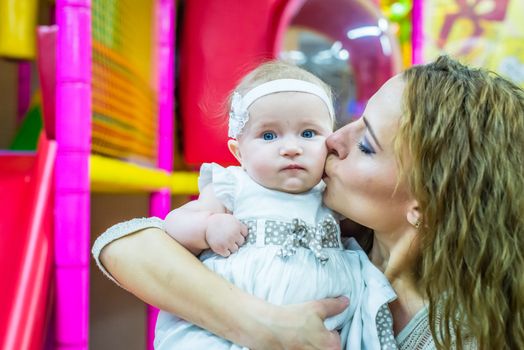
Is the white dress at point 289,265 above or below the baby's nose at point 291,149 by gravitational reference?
below

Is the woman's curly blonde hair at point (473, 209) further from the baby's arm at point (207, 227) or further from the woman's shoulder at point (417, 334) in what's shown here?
the baby's arm at point (207, 227)

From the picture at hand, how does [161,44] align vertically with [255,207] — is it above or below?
above

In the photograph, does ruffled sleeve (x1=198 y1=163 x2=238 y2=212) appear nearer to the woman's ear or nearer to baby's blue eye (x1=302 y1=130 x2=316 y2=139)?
baby's blue eye (x1=302 y1=130 x2=316 y2=139)

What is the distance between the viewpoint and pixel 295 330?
948 mm

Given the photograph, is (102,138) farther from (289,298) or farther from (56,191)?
(289,298)

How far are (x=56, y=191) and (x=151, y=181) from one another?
57 centimetres

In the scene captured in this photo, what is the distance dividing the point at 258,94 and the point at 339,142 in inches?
6.5

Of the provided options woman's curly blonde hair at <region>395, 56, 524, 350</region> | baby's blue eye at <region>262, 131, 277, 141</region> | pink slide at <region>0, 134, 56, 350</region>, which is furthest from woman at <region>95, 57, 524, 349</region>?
pink slide at <region>0, 134, 56, 350</region>

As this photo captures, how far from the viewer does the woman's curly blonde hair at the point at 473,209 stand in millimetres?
912

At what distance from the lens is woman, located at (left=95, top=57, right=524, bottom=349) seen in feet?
3.00

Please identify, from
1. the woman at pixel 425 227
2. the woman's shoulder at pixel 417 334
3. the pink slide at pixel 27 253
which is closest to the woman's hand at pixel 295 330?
the woman at pixel 425 227

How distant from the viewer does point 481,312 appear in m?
0.91

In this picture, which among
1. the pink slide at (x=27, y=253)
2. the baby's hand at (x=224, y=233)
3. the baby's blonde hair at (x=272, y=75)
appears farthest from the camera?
the pink slide at (x=27, y=253)

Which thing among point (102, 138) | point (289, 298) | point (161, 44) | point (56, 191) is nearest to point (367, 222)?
point (289, 298)
